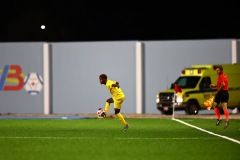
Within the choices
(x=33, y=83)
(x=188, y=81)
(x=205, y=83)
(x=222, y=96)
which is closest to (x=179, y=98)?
(x=188, y=81)

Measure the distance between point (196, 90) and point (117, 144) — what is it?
17650 mm

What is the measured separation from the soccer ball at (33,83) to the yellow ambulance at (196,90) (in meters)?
7.00

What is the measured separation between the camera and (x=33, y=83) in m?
40.0

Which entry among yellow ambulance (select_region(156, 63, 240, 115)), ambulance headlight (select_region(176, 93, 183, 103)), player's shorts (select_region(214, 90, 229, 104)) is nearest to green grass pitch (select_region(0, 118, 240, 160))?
player's shorts (select_region(214, 90, 229, 104))

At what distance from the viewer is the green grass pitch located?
15.4 metres

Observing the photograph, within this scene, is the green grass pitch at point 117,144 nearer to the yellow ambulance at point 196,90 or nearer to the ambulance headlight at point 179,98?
the ambulance headlight at point 179,98

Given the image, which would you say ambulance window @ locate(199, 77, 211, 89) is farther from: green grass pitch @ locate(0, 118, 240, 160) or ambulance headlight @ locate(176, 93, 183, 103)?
Result: green grass pitch @ locate(0, 118, 240, 160)

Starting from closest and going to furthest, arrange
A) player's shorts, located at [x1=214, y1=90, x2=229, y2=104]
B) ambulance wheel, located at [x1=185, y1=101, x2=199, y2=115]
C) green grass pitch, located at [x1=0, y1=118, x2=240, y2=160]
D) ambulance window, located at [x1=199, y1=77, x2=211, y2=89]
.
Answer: green grass pitch, located at [x1=0, y1=118, x2=240, y2=160] < player's shorts, located at [x1=214, y1=90, x2=229, y2=104] < ambulance wheel, located at [x1=185, y1=101, x2=199, y2=115] < ambulance window, located at [x1=199, y1=77, x2=211, y2=89]

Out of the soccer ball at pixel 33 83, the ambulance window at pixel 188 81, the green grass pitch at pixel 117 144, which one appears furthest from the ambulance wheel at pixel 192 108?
the green grass pitch at pixel 117 144

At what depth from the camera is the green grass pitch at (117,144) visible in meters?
15.4

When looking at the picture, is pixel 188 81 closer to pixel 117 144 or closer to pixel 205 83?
pixel 205 83

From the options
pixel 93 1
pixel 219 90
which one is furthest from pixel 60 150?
pixel 93 1

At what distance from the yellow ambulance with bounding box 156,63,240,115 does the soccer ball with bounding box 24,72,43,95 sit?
23.0 ft

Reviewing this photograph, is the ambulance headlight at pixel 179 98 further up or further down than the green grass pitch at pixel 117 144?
further up
